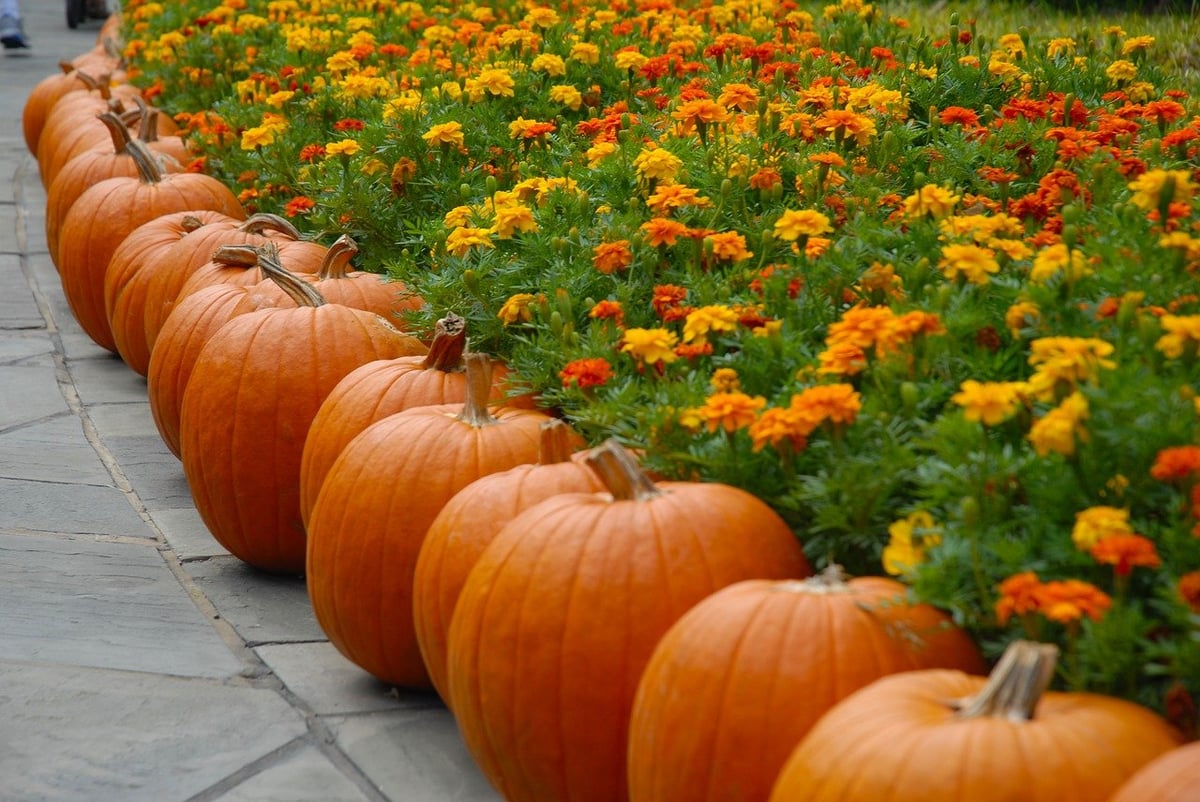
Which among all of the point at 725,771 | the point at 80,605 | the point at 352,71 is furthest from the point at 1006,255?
the point at 352,71

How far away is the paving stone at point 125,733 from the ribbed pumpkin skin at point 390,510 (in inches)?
9.2

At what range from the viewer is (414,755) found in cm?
286

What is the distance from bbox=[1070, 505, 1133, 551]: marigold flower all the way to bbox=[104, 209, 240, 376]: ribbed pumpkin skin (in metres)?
3.59

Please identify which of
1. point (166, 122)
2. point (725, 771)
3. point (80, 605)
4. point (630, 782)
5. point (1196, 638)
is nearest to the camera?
point (1196, 638)

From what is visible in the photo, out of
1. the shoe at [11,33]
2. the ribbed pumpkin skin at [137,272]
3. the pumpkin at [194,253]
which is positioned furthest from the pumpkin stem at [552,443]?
the shoe at [11,33]

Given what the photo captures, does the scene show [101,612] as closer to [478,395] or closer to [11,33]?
[478,395]

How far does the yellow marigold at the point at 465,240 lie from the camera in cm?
358

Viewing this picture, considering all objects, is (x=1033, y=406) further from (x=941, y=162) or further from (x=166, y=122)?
(x=166, y=122)

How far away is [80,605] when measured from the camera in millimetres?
3518

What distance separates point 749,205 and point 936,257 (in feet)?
2.34

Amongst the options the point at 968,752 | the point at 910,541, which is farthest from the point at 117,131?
the point at 968,752

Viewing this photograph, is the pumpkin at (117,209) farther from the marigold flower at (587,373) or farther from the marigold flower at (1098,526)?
the marigold flower at (1098,526)

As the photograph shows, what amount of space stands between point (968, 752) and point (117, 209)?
4.46 metres

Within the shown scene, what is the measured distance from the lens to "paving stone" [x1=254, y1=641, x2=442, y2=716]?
310 cm
